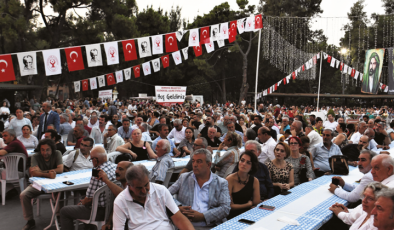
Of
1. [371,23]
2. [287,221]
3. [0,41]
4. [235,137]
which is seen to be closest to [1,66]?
[235,137]

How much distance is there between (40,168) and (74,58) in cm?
685

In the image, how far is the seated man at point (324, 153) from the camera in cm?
540

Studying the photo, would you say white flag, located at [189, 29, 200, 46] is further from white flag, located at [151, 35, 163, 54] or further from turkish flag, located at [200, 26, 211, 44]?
white flag, located at [151, 35, 163, 54]

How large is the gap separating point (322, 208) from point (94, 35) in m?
22.4

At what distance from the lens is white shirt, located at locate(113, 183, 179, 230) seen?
2539 millimetres

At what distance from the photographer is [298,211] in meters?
3.05

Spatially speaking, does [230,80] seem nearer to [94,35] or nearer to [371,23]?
[371,23]

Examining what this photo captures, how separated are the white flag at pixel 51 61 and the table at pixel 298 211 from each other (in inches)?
346

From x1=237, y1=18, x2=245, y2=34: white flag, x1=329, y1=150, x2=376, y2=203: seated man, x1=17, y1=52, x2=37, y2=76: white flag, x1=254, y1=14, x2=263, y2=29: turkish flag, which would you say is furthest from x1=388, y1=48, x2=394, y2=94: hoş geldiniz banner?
Result: x1=17, y1=52, x2=37, y2=76: white flag

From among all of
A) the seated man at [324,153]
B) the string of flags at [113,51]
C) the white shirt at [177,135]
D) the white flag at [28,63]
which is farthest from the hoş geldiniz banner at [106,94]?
the seated man at [324,153]

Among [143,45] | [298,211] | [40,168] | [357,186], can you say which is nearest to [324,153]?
[357,186]

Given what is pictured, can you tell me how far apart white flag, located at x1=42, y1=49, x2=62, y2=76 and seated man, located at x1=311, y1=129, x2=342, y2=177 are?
8.21 m

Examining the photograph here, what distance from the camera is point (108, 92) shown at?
23266mm

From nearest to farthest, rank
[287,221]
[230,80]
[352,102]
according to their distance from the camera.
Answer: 1. [287,221]
2. [352,102]
3. [230,80]
